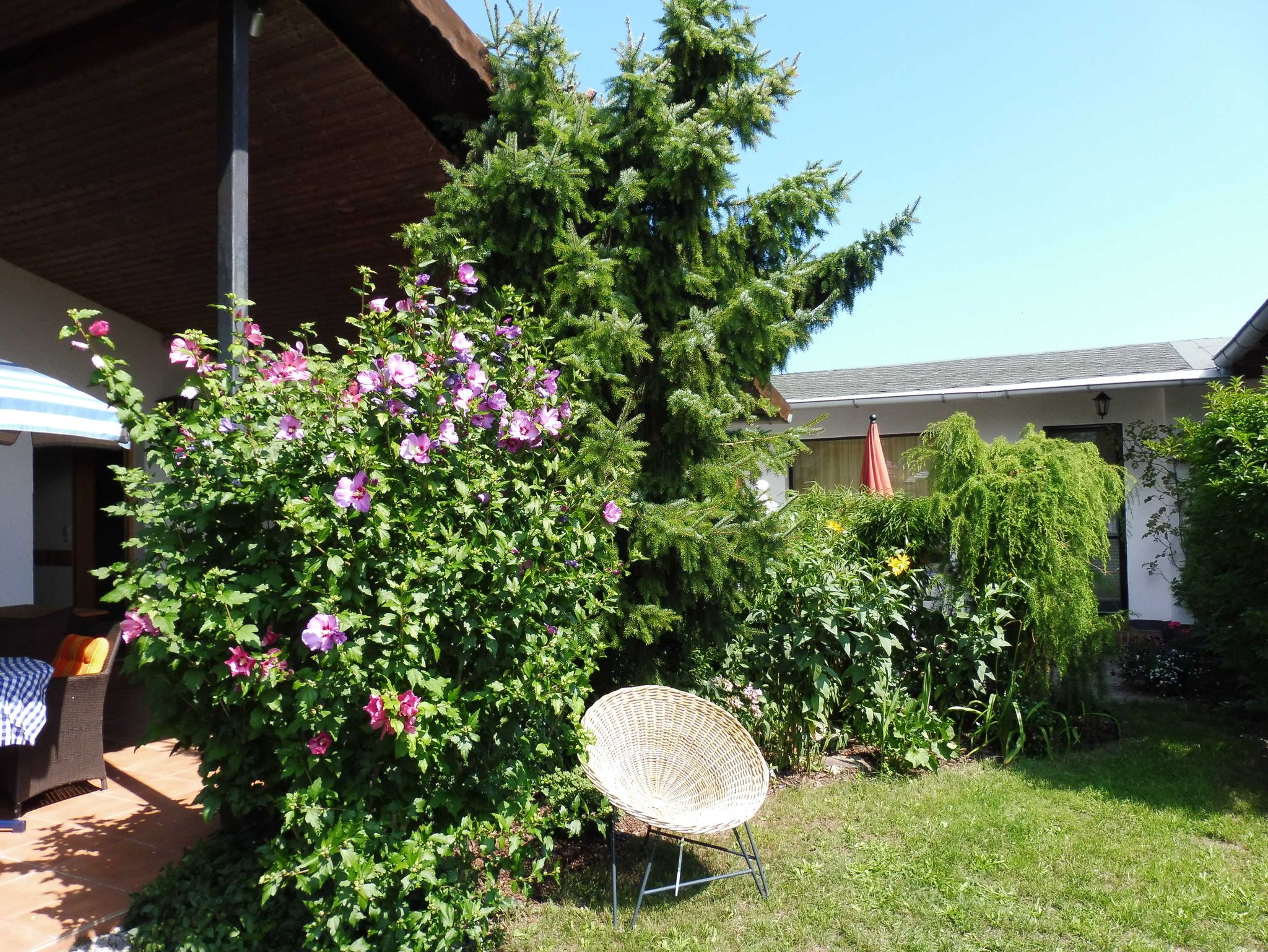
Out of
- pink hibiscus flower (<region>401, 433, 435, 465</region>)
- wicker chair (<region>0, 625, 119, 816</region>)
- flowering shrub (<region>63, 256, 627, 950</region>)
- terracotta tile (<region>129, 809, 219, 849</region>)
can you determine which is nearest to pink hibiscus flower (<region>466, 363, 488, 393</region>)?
flowering shrub (<region>63, 256, 627, 950</region>)

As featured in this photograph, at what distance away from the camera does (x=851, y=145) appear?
4352mm

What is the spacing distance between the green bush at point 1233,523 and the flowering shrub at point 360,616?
14.0 ft

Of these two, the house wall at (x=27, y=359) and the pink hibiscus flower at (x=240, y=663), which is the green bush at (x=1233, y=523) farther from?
the house wall at (x=27, y=359)

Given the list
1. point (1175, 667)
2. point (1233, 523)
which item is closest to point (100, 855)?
point (1233, 523)

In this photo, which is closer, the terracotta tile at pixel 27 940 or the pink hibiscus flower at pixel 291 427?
the pink hibiscus flower at pixel 291 427

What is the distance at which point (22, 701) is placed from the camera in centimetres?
357

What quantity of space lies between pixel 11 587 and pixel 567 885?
20.0 feet

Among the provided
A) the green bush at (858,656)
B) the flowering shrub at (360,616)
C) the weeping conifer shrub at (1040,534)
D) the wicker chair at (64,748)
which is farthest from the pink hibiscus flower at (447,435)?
the weeping conifer shrub at (1040,534)

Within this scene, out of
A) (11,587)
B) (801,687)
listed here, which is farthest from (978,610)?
(11,587)

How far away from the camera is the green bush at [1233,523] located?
15.7 feet

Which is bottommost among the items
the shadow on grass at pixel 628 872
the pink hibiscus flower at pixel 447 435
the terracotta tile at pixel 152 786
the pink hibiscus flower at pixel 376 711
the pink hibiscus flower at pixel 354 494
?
the shadow on grass at pixel 628 872

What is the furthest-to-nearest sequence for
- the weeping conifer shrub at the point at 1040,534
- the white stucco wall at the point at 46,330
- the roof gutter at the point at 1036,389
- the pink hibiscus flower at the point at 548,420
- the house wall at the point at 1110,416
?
the house wall at the point at 1110,416 < the roof gutter at the point at 1036,389 < the white stucco wall at the point at 46,330 < the weeping conifer shrub at the point at 1040,534 < the pink hibiscus flower at the point at 548,420

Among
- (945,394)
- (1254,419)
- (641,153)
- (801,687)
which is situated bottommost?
(801,687)

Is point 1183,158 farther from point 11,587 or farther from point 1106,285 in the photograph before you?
point 11,587
